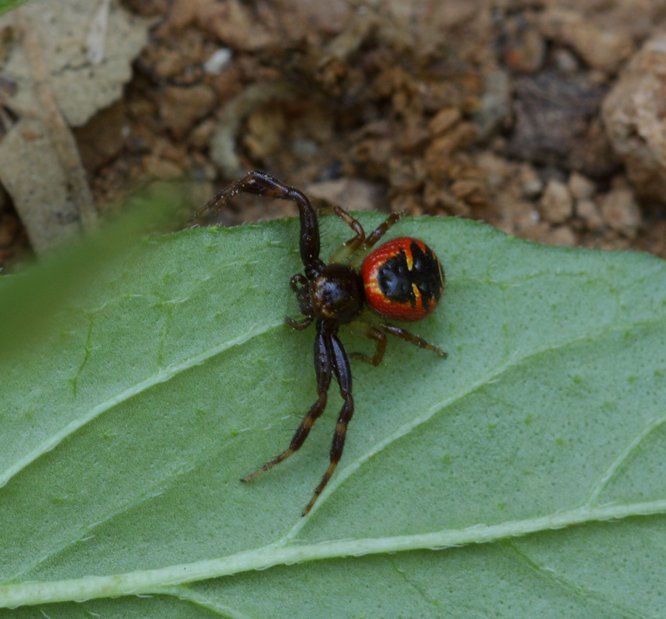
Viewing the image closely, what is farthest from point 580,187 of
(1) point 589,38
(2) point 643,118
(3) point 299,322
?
(3) point 299,322

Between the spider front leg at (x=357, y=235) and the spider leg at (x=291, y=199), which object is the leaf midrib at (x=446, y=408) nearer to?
the spider leg at (x=291, y=199)

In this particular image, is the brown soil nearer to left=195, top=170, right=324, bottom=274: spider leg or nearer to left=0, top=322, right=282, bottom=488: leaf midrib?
left=195, top=170, right=324, bottom=274: spider leg

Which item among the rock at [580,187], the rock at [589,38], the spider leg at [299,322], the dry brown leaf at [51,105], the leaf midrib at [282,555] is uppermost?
the dry brown leaf at [51,105]

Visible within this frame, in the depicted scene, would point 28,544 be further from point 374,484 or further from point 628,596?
point 628,596

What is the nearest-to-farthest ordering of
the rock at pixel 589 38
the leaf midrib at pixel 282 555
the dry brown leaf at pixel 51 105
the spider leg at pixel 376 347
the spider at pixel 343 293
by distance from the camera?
the leaf midrib at pixel 282 555
the spider at pixel 343 293
the spider leg at pixel 376 347
the dry brown leaf at pixel 51 105
the rock at pixel 589 38

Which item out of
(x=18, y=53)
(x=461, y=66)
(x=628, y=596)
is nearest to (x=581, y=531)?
(x=628, y=596)

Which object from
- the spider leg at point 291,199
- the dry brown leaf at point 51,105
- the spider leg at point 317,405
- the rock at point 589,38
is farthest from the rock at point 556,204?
the dry brown leaf at point 51,105
